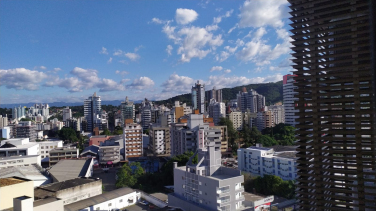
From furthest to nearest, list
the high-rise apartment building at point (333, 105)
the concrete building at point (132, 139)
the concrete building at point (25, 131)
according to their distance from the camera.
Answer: the concrete building at point (25, 131), the concrete building at point (132, 139), the high-rise apartment building at point (333, 105)

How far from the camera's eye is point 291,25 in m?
3.48

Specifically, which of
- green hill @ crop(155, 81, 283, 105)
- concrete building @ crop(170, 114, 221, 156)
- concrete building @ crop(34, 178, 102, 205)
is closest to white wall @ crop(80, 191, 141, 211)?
concrete building @ crop(34, 178, 102, 205)

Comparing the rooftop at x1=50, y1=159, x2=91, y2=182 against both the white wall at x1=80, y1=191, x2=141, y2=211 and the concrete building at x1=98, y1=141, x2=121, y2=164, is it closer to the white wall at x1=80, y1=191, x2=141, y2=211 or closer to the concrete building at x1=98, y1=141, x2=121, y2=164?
the concrete building at x1=98, y1=141, x2=121, y2=164

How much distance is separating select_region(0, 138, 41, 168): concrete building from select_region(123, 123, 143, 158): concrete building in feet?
14.0

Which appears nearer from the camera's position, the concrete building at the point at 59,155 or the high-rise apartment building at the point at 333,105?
the high-rise apartment building at the point at 333,105

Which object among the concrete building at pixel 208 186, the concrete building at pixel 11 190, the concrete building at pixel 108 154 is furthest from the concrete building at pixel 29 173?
the concrete building at pixel 208 186

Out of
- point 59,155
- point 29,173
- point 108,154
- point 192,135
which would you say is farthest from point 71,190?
point 59,155

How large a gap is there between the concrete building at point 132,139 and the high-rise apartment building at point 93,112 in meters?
13.6

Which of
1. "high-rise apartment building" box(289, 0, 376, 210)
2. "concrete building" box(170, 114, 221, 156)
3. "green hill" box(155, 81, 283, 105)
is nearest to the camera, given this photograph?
"high-rise apartment building" box(289, 0, 376, 210)

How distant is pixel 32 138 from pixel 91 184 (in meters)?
16.2

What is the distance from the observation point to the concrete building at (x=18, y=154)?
976 centimetres

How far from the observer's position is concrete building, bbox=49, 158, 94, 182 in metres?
9.21

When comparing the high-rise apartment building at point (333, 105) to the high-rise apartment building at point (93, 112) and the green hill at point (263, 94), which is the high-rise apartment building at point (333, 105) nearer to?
the high-rise apartment building at point (93, 112)

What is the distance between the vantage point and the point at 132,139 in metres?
14.3
